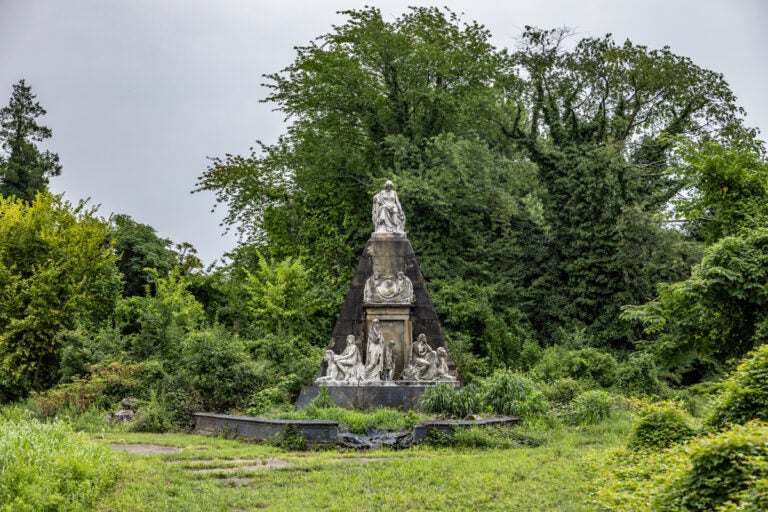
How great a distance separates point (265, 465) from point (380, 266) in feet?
27.1

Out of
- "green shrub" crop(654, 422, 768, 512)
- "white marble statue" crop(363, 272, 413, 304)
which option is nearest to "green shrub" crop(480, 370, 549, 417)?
"white marble statue" crop(363, 272, 413, 304)

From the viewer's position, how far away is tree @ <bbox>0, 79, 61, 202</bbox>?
28.2 meters

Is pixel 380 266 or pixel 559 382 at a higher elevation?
pixel 380 266

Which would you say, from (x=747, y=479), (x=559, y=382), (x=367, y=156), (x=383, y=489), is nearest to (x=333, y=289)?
(x=367, y=156)

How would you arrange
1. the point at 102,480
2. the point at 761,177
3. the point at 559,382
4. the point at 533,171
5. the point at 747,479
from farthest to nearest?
the point at 533,171 → the point at 559,382 → the point at 761,177 → the point at 102,480 → the point at 747,479

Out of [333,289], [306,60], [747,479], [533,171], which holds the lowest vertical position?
[747,479]

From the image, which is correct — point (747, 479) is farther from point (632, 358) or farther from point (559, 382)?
point (632, 358)

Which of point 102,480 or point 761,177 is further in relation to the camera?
point 761,177

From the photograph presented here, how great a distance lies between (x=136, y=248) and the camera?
25062 millimetres

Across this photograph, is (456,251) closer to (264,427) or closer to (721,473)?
(264,427)

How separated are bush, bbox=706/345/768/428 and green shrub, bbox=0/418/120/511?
576cm

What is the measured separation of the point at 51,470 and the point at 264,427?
511 centimetres

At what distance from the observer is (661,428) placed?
716cm

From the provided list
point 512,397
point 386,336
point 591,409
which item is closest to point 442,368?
point 386,336
